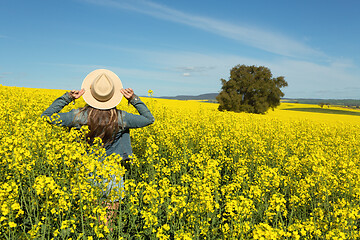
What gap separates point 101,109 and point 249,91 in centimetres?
2890

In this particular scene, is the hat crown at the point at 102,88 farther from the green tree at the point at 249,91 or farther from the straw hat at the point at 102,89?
the green tree at the point at 249,91

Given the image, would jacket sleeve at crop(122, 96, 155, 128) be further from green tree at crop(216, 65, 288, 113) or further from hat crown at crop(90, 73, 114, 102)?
green tree at crop(216, 65, 288, 113)

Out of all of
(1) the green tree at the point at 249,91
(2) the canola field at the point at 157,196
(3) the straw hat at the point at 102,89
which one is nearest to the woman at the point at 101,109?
(3) the straw hat at the point at 102,89

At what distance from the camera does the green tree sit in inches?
1190

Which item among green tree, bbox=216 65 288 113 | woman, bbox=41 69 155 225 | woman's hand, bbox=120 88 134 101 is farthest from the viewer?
green tree, bbox=216 65 288 113

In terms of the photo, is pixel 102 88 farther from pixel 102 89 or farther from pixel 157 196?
pixel 157 196

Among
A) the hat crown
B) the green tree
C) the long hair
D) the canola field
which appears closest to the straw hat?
the hat crown

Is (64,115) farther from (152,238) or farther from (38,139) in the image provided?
(152,238)

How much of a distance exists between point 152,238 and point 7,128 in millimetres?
4145

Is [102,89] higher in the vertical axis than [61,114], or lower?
higher

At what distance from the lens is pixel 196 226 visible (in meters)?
2.53

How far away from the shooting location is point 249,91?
99.3 ft

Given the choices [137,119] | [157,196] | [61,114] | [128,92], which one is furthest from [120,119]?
[157,196]

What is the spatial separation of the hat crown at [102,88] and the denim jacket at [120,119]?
356 millimetres
